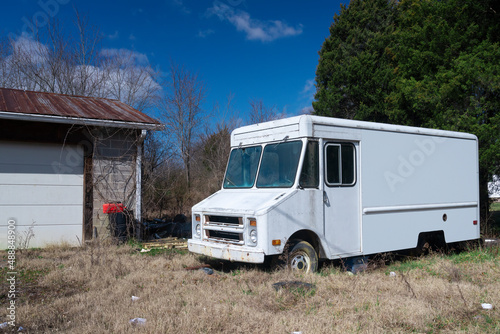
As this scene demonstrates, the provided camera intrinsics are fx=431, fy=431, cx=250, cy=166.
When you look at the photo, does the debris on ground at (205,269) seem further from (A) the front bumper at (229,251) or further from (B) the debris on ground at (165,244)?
(B) the debris on ground at (165,244)

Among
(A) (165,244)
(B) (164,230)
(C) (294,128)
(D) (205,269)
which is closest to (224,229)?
(D) (205,269)

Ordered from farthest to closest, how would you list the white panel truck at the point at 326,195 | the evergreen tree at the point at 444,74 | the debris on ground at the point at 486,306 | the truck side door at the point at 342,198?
the evergreen tree at the point at 444,74
the truck side door at the point at 342,198
the white panel truck at the point at 326,195
the debris on ground at the point at 486,306

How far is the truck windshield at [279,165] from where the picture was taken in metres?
6.97

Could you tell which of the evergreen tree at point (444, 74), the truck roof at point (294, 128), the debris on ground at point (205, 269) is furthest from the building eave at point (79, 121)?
the evergreen tree at point (444, 74)

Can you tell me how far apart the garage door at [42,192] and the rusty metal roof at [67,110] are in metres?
0.82

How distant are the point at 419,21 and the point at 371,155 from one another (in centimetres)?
1016

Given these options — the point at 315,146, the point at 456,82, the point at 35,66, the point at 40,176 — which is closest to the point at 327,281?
the point at 315,146

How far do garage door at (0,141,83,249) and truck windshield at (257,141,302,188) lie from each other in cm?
540

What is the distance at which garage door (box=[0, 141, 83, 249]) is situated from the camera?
32.0 feet

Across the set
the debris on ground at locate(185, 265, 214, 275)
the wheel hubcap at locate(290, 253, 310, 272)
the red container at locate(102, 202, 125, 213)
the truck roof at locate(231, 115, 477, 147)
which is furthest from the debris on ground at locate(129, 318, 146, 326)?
the red container at locate(102, 202, 125, 213)

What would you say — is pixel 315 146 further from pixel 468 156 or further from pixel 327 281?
pixel 468 156

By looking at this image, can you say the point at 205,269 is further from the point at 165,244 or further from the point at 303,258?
the point at 165,244

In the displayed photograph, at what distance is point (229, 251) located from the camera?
6.72m

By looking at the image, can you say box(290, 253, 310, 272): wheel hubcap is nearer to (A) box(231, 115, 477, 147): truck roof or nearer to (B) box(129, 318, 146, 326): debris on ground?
(A) box(231, 115, 477, 147): truck roof
